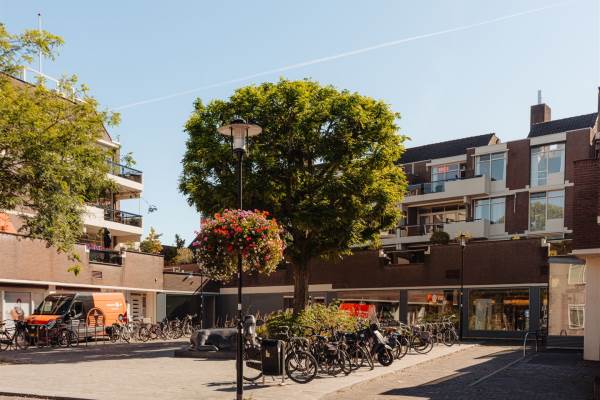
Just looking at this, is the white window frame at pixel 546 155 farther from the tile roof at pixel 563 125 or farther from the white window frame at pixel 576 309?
the white window frame at pixel 576 309

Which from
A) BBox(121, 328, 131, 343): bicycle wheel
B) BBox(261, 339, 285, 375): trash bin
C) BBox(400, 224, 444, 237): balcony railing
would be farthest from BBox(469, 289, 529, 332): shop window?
BBox(261, 339, 285, 375): trash bin

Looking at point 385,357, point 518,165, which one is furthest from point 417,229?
point 385,357

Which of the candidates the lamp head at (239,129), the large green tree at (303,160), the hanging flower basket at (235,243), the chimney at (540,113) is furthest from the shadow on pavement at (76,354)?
the chimney at (540,113)

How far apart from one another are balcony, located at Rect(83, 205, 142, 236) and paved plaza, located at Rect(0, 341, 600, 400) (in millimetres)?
19695

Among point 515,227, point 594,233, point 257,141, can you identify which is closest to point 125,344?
point 257,141

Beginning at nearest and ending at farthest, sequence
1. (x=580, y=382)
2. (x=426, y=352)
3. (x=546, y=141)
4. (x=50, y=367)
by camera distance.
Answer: (x=580, y=382) → (x=50, y=367) → (x=426, y=352) → (x=546, y=141)

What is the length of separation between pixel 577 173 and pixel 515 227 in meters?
25.7

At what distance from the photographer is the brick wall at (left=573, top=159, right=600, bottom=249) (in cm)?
1952

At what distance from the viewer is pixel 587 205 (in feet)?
65.0

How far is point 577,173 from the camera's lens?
20219 millimetres

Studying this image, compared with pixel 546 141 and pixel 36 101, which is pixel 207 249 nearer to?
pixel 36 101

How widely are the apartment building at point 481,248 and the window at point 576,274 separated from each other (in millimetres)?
51

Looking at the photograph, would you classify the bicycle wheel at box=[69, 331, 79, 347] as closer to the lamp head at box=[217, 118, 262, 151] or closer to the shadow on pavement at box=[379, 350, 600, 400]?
the shadow on pavement at box=[379, 350, 600, 400]

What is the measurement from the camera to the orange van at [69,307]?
93.5ft
